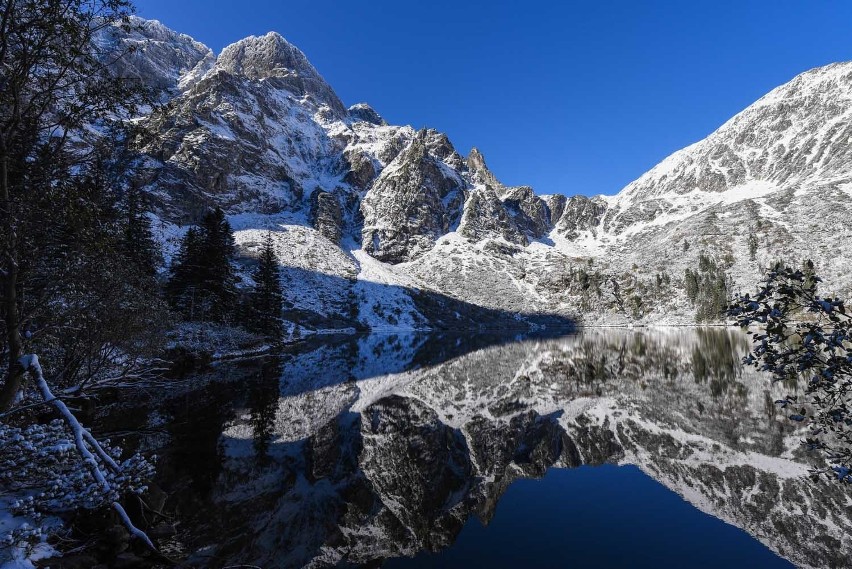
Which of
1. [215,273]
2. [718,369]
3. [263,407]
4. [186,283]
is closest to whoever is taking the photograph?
[263,407]

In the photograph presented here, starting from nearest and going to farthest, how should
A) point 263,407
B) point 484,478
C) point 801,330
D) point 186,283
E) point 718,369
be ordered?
point 801,330 < point 484,478 < point 263,407 < point 718,369 < point 186,283

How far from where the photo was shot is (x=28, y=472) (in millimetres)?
8469

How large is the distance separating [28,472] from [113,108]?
8.34 metres

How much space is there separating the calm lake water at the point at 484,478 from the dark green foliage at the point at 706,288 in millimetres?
109064

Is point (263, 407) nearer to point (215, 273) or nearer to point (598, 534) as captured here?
point (598, 534)

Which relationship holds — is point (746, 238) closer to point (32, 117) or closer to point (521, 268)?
point (521, 268)

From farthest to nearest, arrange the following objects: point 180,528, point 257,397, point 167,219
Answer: point 167,219, point 257,397, point 180,528

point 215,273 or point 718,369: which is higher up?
point 215,273

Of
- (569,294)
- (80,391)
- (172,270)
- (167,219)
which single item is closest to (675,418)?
(80,391)

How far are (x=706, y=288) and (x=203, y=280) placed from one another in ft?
466

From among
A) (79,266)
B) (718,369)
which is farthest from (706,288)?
(79,266)

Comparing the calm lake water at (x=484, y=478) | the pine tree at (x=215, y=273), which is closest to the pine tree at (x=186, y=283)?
the pine tree at (x=215, y=273)

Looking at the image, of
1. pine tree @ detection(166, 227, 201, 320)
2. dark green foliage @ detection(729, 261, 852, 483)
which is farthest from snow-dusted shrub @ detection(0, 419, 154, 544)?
pine tree @ detection(166, 227, 201, 320)

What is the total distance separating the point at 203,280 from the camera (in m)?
53.9
